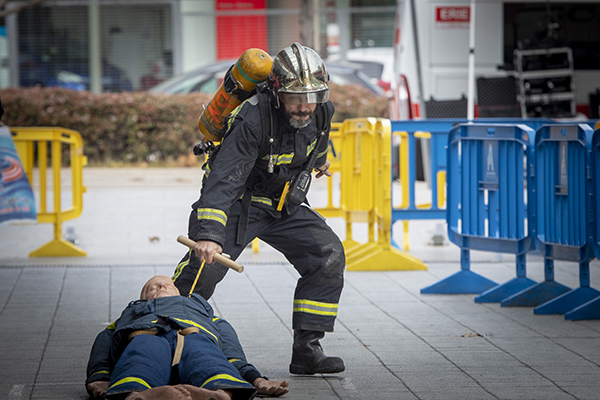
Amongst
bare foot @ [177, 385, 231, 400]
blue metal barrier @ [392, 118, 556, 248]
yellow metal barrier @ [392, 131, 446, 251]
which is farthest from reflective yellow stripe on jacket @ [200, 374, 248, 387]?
yellow metal barrier @ [392, 131, 446, 251]

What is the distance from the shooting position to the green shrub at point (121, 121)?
56.0ft

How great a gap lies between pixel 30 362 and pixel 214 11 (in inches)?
737

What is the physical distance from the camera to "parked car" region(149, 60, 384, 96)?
18.7m

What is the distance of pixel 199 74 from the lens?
1906 cm

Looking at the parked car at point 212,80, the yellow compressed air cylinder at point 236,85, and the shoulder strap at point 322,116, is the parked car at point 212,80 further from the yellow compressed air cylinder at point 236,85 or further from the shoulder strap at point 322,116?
the shoulder strap at point 322,116

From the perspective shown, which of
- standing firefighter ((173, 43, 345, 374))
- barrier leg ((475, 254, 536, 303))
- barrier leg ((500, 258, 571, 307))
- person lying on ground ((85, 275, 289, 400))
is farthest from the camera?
barrier leg ((475, 254, 536, 303))

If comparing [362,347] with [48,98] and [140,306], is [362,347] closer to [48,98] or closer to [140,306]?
[140,306]

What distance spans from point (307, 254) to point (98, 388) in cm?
130

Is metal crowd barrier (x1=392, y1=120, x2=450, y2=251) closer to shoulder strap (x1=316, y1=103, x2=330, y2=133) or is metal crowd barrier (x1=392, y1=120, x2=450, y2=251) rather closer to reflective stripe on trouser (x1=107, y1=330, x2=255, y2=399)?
shoulder strap (x1=316, y1=103, x2=330, y2=133)

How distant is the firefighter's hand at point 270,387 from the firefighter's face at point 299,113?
1.27 m

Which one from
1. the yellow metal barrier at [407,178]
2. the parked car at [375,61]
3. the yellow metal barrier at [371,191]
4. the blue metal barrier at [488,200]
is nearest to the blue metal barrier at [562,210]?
the blue metal barrier at [488,200]

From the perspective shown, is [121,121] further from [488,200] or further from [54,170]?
[488,200]

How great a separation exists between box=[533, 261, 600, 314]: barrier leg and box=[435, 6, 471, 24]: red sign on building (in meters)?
7.37

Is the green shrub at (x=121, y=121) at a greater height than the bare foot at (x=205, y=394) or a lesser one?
greater
